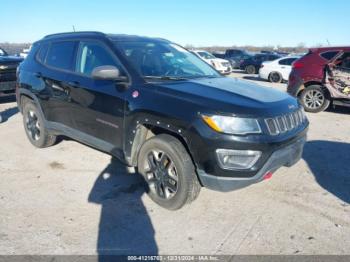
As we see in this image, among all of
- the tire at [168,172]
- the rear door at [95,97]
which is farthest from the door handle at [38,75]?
the tire at [168,172]

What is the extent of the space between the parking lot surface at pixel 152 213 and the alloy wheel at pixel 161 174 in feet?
0.68

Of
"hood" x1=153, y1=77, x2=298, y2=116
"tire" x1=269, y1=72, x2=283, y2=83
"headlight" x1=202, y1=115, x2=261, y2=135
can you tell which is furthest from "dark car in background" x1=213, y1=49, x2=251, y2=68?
"headlight" x1=202, y1=115, x2=261, y2=135

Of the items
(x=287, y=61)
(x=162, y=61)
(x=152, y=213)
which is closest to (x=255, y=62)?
(x=287, y=61)

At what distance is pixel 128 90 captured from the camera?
12.3 feet

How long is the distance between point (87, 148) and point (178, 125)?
2.89 metres

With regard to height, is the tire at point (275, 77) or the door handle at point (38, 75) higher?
the door handle at point (38, 75)

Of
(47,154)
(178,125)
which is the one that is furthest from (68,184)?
(178,125)

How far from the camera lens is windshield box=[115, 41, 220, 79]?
13.1ft

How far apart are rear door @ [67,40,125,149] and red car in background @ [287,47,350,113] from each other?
6497 mm

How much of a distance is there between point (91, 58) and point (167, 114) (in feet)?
5.26

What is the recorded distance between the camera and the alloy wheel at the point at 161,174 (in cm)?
357

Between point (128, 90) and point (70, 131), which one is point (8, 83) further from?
point (128, 90)

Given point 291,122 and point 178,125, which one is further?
point 291,122

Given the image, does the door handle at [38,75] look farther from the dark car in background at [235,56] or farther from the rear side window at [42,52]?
the dark car in background at [235,56]
